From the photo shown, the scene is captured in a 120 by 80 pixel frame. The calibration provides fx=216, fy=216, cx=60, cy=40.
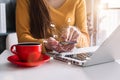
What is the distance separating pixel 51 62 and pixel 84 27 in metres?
0.67

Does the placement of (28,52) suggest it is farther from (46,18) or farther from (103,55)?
(46,18)

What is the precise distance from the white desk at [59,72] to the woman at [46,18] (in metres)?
0.44

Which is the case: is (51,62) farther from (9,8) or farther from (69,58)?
(9,8)

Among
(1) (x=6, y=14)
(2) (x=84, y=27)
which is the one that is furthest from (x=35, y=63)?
(1) (x=6, y=14)

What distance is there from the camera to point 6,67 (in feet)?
2.31

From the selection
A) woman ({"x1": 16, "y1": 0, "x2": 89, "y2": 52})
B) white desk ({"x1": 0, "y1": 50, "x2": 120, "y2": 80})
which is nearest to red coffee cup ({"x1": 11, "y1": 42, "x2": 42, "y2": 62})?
white desk ({"x1": 0, "y1": 50, "x2": 120, "y2": 80})

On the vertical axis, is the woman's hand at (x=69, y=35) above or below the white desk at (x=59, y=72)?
above

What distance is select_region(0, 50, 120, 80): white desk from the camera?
598 millimetres

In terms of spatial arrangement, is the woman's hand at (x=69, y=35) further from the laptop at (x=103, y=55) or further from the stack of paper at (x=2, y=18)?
the stack of paper at (x=2, y=18)

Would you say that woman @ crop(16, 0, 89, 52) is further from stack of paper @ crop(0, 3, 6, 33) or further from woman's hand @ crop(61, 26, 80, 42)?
stack of paper @ crop(0, 3, 6, 33)

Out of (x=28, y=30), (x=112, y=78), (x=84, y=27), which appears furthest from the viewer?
(x=84, y=27)

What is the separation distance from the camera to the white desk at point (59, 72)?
598mm

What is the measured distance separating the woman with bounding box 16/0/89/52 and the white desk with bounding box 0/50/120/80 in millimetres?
436

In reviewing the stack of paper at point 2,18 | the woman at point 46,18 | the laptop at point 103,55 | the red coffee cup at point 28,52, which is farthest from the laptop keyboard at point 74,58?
the stack of paper at point 2,18
